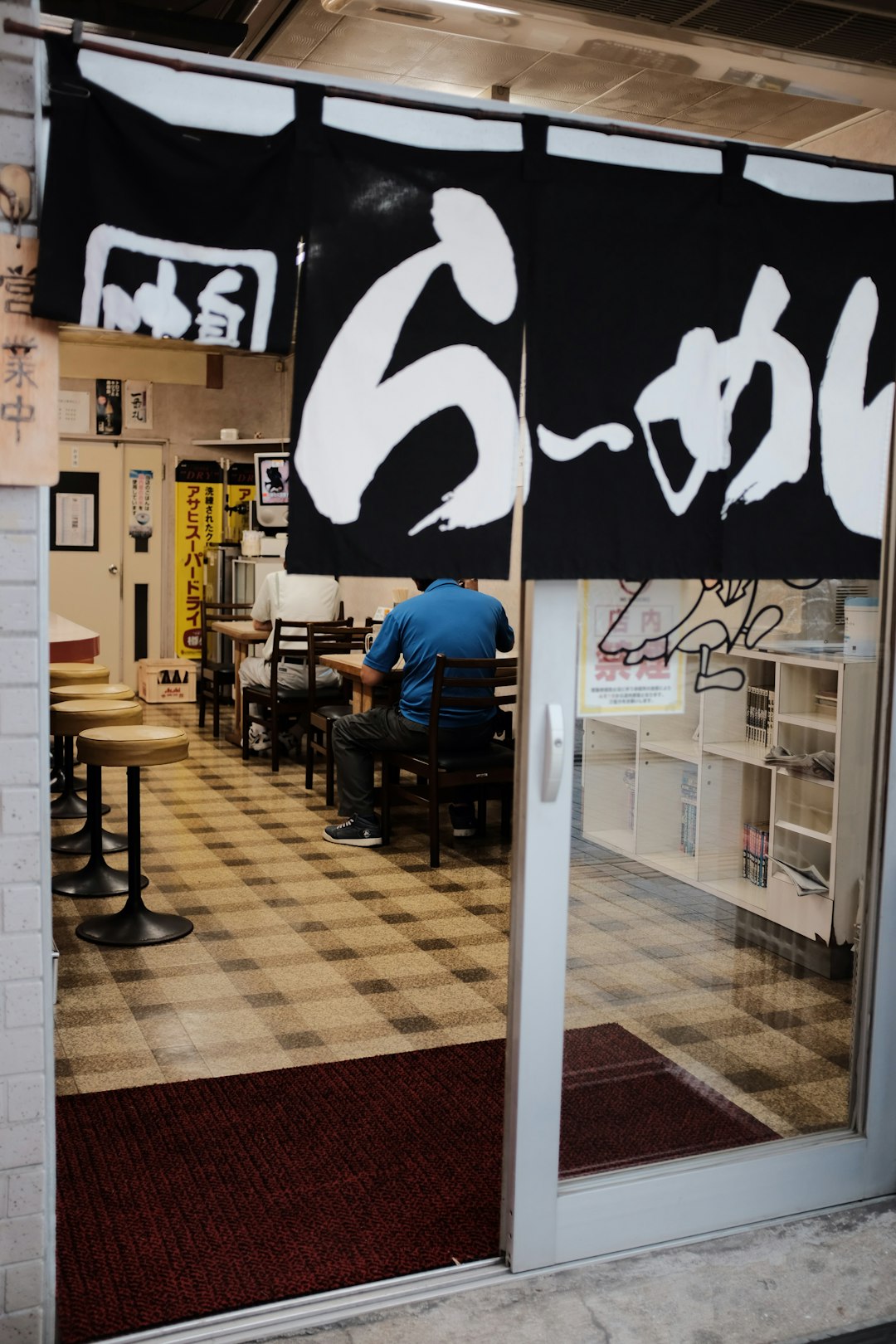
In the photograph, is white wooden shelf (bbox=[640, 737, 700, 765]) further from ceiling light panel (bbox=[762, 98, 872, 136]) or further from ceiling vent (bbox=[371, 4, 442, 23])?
ceiling light panel (bbox=[762, 98, 872, 136])

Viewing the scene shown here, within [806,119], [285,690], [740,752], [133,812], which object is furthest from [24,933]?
[285,690]

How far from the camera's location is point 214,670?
8.38m

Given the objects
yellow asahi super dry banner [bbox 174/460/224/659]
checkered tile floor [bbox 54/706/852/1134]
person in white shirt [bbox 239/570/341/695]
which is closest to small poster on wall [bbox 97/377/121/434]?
yellow asahi super dry banner [bbox 174/460/224/659]

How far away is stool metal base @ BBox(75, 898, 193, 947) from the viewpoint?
425 centimetres

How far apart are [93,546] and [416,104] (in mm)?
9149

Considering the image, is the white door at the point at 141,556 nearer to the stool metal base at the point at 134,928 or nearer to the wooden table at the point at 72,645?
the wooden table at the point at 72,645

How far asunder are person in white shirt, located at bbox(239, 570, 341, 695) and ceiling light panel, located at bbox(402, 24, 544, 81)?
3035 mm

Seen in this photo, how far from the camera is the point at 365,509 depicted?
2.18 metres

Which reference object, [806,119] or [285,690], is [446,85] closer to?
[806,119]

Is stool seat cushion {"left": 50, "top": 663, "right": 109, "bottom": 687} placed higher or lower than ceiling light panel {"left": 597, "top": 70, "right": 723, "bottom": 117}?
lower

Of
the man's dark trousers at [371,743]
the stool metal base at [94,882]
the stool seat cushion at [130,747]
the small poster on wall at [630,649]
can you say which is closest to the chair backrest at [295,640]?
the man's dark trousers at [371,743]

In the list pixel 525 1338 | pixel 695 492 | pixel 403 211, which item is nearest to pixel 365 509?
pixel 403 211

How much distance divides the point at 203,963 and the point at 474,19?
116 inches

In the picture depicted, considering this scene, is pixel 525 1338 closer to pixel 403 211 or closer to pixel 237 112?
pixel 403 211
